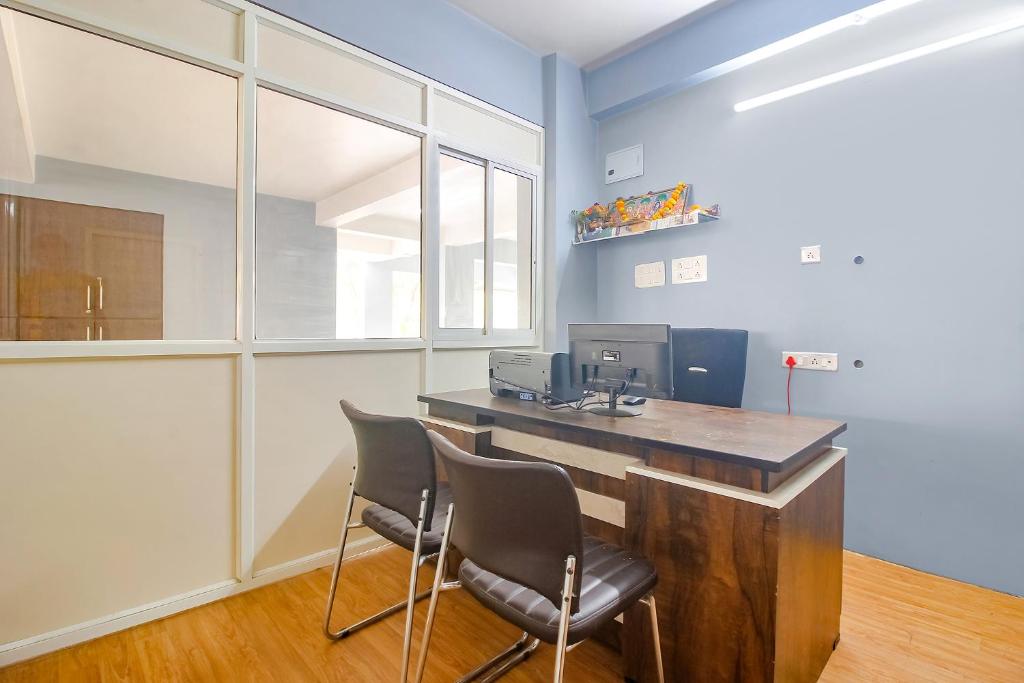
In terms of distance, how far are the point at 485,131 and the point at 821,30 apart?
6.62 ft

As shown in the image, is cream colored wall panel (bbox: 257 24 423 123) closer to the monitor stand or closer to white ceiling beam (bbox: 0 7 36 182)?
white ceiling beam (bbox: 0 7 36 182)

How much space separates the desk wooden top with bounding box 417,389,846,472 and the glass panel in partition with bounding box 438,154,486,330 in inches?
39.9

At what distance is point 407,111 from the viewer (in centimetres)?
293

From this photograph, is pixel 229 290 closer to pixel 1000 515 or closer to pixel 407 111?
pixel 407 111

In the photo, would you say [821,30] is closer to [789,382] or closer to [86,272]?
[789,382]

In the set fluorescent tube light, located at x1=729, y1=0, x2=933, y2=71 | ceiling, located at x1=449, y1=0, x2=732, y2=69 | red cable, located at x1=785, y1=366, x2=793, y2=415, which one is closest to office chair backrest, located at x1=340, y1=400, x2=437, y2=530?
red cable, located at x1=785, y1=366, x2=793, y2=415

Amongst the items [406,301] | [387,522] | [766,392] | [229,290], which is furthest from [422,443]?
[766,392]

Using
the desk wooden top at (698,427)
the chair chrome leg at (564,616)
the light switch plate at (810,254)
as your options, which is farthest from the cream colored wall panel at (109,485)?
the light switch plate at (810,254)

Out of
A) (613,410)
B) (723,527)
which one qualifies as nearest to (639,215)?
(613,410)

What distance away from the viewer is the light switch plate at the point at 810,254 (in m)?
2.89

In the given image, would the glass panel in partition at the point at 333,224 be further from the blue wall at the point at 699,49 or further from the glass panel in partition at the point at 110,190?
the blue wall at the point at 699,49

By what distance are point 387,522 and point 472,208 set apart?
2.27m

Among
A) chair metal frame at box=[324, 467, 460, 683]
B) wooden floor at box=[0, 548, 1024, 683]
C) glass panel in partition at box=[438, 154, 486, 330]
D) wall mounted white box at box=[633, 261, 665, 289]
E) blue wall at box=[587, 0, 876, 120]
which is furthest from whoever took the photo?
wall mounted white box at box=[633, 261, 665, 289]

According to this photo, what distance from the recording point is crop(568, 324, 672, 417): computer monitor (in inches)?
77.7
